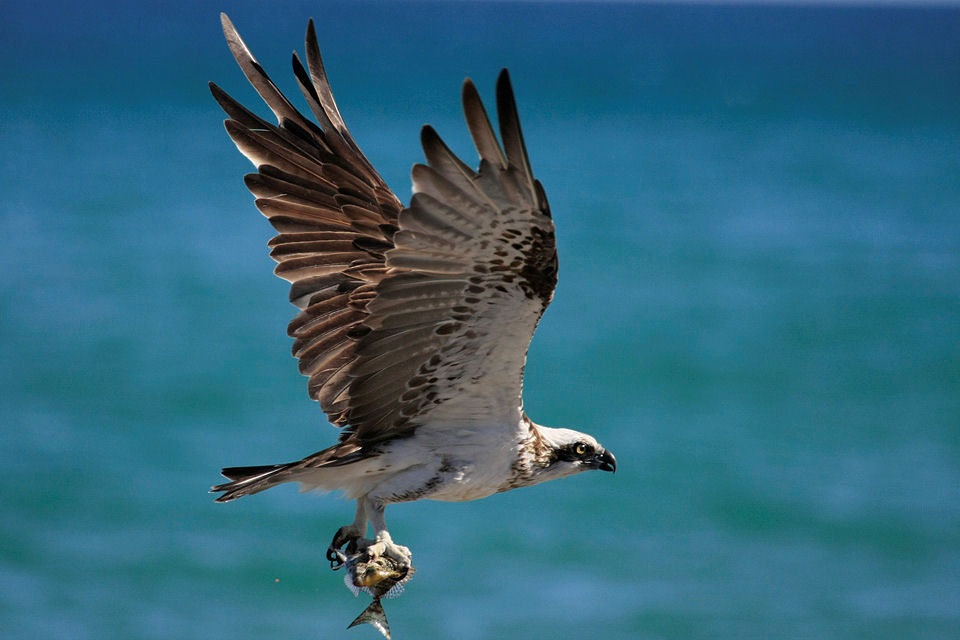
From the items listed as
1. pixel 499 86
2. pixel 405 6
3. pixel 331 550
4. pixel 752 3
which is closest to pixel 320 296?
pixel 331 550

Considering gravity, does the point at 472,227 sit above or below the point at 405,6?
below

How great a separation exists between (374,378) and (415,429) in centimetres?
38

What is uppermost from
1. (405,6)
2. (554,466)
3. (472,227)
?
(405,6)

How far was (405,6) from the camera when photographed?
43938 mm

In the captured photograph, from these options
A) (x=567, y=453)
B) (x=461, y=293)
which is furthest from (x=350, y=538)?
(x=461, y=293)

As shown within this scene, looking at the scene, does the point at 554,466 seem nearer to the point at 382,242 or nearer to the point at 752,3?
the point at 382,242

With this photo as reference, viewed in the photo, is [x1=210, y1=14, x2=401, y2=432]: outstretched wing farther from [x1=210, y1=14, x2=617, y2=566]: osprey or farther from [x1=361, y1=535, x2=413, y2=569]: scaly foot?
[x1=361, y1=535, x2=413, y2=569]: scaly foot

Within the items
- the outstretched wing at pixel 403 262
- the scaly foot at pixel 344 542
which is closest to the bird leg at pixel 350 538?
the scaly foot at pixel 344 542

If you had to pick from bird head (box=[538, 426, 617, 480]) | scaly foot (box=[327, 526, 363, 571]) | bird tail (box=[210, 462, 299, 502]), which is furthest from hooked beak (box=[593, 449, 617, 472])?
bird tail (box=[210, 462, 299, 502])

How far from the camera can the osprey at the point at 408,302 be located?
13.5 feet

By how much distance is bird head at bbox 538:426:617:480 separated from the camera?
5156 mm

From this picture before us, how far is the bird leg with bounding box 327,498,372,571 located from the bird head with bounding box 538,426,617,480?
2.70ft

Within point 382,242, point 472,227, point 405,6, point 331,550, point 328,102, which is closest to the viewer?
point 472,227

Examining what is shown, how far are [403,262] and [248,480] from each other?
3.78 ft
